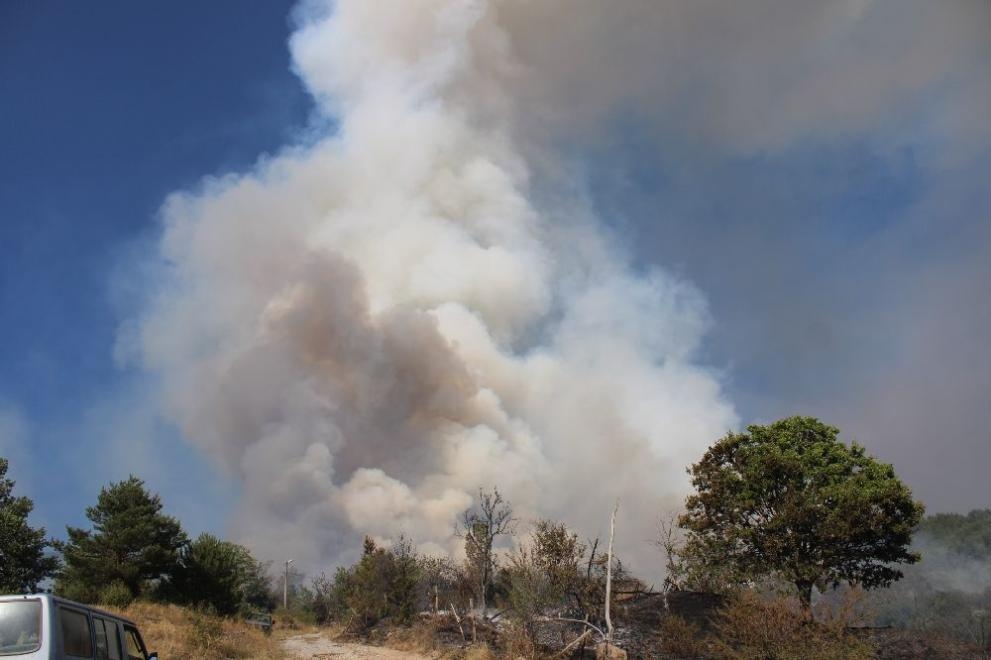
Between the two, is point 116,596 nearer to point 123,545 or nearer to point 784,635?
point 123,545

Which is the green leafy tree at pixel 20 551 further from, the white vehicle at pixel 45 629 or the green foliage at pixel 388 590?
the white vehicle at pixel 45 629

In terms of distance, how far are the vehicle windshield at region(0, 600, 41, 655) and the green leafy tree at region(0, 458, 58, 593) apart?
32730 millimetres

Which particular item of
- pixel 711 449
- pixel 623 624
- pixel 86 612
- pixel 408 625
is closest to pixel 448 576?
pixel 408 625

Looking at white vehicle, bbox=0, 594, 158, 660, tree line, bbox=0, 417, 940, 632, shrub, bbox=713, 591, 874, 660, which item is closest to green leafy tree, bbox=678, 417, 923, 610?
tree line, bbox=0, 417, 940, 632

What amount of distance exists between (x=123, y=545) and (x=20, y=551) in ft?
19.5

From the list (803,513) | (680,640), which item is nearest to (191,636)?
(680,640)

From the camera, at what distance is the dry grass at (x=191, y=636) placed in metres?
24.0

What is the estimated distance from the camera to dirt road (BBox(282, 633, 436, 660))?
30281 mm

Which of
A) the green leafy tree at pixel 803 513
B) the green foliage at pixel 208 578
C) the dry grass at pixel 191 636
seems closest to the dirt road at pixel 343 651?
the dry grass at pixel 191 636

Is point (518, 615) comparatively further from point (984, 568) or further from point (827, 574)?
point (984, 568)

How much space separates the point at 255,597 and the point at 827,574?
2688 inches

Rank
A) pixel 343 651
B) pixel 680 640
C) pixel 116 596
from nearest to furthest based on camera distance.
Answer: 1. pixel 680 640
2. pixel 116 596
3. pixel 343 651

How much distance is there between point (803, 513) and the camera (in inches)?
1091

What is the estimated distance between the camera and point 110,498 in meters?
36.1
